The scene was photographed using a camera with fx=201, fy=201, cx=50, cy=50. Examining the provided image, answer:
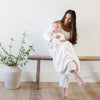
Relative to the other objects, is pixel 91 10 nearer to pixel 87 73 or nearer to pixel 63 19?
pixel 63 19

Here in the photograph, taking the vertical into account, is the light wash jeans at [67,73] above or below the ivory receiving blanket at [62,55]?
below

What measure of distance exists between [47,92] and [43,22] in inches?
42.9

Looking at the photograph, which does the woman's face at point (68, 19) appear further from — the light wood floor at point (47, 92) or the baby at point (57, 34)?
the light wood floor at point (47, 92)

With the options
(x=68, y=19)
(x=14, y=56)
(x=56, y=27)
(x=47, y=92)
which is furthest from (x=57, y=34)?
(x=47, y=92)

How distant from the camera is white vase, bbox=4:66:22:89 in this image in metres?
2.80

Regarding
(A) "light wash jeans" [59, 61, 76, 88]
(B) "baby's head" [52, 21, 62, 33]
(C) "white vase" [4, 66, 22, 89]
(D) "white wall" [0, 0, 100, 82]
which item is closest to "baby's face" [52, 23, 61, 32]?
(B) "baby's head" [52, 21, 62, 33]

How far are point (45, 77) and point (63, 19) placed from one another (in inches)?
39.2

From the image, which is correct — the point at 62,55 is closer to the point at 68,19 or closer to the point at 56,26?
the point at 56,26

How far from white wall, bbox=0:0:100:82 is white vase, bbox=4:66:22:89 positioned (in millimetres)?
392

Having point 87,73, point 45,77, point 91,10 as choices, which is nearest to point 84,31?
point 91,10

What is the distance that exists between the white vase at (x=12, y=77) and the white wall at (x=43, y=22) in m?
0.39

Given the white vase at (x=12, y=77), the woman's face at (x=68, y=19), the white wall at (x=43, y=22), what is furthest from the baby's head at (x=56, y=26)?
the white vase at (x=12, y=77)

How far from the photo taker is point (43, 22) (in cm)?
315

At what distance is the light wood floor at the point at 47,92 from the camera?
8.50 ft
